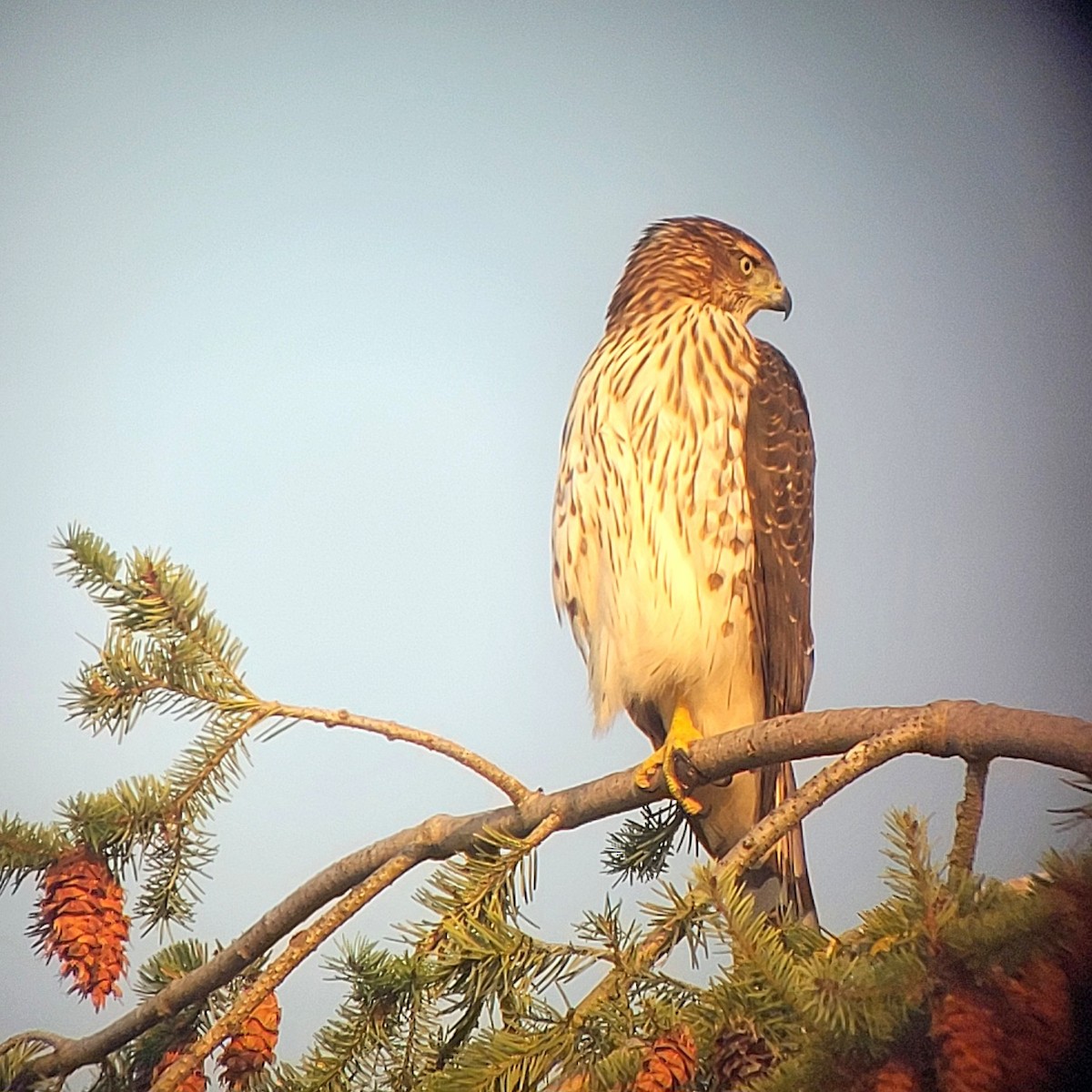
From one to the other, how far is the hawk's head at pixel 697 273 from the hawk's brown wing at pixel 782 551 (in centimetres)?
19

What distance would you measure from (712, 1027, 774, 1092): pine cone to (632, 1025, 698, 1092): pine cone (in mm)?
18

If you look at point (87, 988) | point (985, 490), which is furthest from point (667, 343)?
point (87, 988)

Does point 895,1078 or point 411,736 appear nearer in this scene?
point 895,1078

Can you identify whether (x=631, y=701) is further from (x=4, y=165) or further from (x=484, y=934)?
(x=4, y=165)

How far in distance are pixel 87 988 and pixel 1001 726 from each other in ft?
2.93

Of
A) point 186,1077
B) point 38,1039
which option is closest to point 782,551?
point 186,1077

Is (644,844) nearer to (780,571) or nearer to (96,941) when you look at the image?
(780,571)

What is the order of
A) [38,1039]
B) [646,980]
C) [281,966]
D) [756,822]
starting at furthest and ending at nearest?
[756,822], [38,1039], [281,966], [646,980]

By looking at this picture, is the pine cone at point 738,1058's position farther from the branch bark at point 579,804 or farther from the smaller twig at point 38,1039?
the smaller twig at point 38,1039

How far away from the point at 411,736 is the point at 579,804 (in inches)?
8.0

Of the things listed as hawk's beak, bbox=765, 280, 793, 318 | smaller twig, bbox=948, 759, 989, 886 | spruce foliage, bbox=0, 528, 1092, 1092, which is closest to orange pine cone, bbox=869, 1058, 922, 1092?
spruce foliage, bbox=0, 528, 1092, 1092

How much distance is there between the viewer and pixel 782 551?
1.55 metres

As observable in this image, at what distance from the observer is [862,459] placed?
5.21 feet

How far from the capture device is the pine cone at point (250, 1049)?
1190 mm
